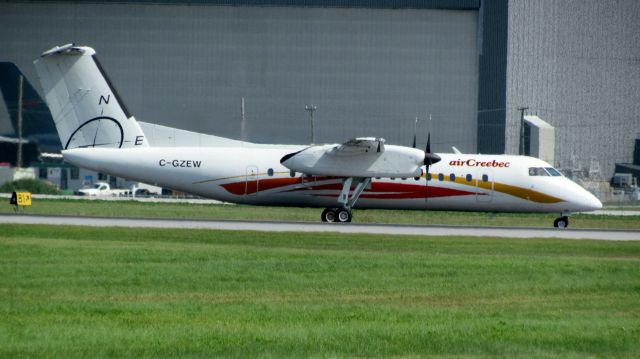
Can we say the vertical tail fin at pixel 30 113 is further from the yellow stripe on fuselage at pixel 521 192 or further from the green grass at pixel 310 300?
the green grass at pixel 310 300

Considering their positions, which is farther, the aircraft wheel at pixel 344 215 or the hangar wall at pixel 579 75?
the hangar wall at pixel 579 75

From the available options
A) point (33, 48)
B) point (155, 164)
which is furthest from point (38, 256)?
point (33, 48)

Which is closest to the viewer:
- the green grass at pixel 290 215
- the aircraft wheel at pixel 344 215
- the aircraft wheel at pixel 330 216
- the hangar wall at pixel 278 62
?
the aircraft wheel at pixel 344 215

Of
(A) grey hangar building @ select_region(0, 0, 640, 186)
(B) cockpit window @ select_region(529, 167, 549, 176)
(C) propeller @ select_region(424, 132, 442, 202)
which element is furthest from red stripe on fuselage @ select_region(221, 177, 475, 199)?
(A) grey hangar building @ select_region(0, 0, 640, 186)

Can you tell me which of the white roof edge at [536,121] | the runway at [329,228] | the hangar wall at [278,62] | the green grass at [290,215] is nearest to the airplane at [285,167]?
the runway at [329,228]

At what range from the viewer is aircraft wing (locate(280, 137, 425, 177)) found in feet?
130

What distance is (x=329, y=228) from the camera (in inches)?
1464

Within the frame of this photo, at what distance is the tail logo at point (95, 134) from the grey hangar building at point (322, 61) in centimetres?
5831

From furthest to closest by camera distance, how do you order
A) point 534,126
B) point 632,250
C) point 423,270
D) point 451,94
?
point 451,94, point 534,126, point 632,250, point 423,270

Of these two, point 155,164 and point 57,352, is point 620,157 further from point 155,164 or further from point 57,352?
point 57,352

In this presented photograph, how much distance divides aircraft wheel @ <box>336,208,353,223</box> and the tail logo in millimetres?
9677

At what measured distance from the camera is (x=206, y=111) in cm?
10225

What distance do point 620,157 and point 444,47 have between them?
21.2 meters

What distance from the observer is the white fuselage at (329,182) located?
133ft
